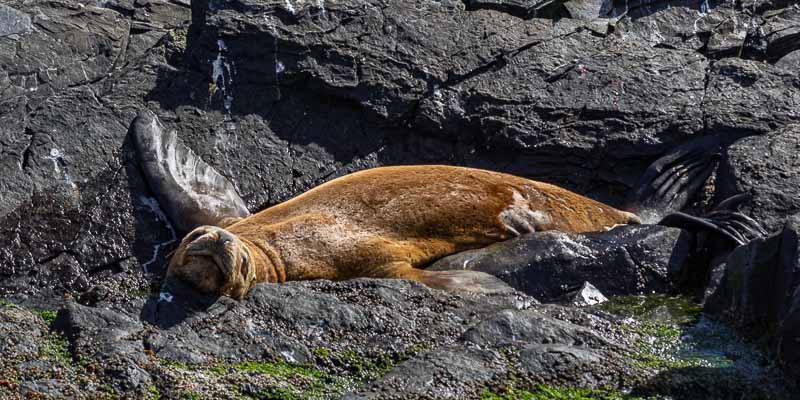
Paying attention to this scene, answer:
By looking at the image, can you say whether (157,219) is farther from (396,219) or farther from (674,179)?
(674,179)

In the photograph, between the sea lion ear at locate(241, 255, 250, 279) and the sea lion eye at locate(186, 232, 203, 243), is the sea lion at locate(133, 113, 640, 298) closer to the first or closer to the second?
the sea lion ear at locate(241, 255, 250, 279)

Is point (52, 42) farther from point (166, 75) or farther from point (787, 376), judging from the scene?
point (787, 376)

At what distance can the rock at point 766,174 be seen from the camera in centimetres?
969

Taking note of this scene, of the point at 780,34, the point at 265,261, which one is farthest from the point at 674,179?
the point at 265,261

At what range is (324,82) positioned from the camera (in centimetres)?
1079

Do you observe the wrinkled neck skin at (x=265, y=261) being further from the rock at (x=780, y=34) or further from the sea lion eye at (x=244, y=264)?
the rock at (x=780, y=34)

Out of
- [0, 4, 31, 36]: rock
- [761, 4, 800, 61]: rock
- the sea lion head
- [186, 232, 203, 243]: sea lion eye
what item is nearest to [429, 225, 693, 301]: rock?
the sea lion head

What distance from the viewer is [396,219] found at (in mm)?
9453

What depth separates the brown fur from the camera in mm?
9119

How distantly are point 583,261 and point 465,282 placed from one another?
1.07m

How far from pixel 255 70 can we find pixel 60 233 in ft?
7.27

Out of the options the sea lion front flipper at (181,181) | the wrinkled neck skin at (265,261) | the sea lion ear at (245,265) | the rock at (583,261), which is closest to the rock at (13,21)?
the sea lion front flipper at (181,181)

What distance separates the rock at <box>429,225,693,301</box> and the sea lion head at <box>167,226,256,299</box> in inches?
66.7

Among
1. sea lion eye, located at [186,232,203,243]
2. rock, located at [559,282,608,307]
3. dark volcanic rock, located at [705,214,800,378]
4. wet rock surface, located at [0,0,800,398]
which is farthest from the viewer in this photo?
wet rock surface, located at [0,0,800,398]
